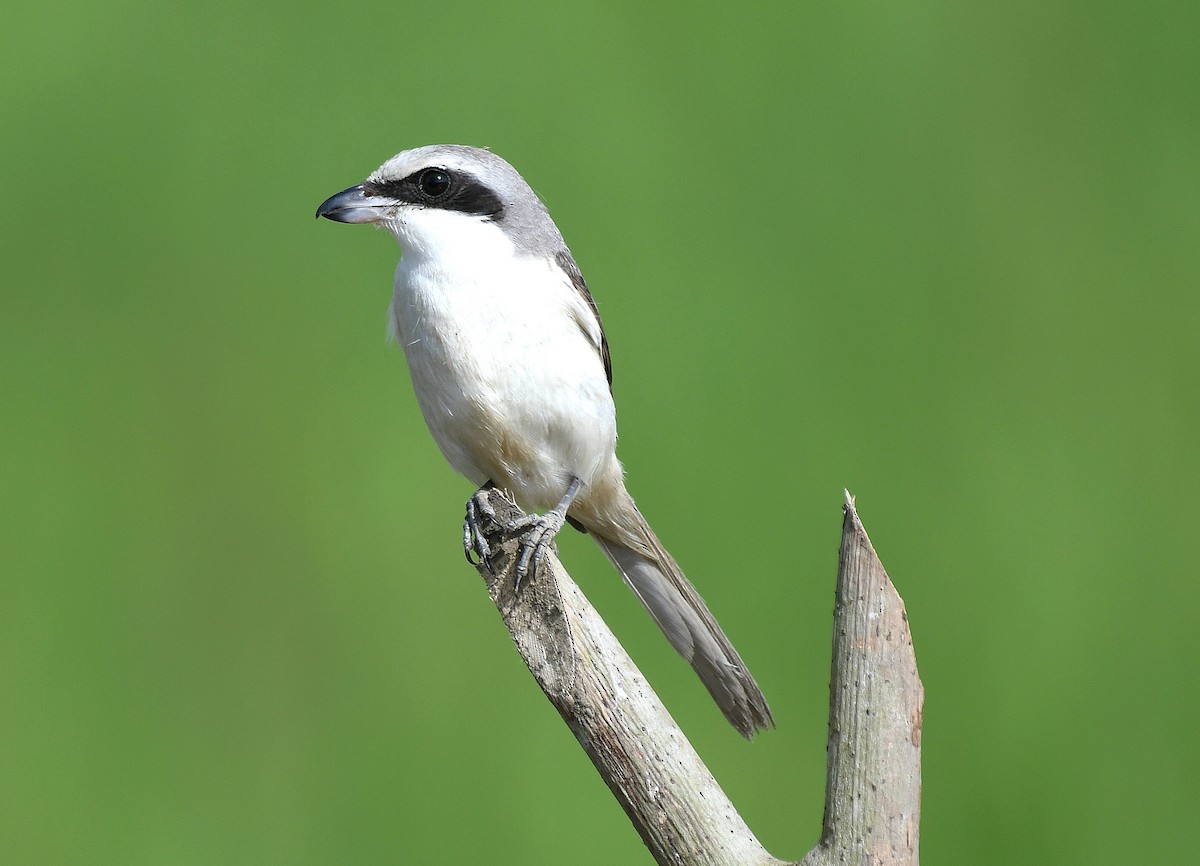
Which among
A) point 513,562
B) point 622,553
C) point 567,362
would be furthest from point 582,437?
point 513,562

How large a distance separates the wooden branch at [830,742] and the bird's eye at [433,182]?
0.89 m

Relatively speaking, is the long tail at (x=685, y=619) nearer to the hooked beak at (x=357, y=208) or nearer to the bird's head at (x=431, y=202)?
the bird's head at (x=431, y=202)

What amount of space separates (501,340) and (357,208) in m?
0.36

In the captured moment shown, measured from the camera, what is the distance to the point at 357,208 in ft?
6.46

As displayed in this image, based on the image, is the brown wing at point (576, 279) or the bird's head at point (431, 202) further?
the brown wing at point (576, 279)

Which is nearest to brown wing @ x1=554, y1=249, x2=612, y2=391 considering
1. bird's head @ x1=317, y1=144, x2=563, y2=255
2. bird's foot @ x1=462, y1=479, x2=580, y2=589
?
bird's head @ x1=317, y1=144, x2=563, y2=255

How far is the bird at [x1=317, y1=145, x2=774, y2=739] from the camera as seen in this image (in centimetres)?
192

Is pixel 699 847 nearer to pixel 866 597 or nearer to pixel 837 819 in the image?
pixel 837 819

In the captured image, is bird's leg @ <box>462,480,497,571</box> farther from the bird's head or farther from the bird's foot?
the bird's head

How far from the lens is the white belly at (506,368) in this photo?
1910 millimetres

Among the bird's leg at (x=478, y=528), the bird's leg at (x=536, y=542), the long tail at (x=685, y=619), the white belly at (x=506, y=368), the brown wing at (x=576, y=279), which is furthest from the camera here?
the brown wing at (x=576, y=279)

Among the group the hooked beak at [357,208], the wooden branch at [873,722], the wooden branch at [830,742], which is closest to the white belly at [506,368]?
the hooked beak at [357,208]

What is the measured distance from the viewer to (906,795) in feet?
4.65

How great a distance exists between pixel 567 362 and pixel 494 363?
0.15 metres
